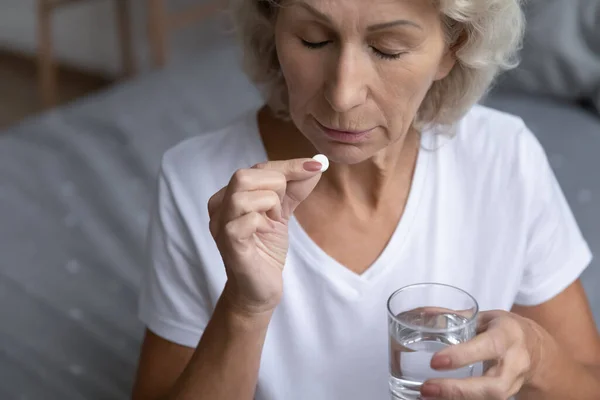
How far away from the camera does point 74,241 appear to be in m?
1.73

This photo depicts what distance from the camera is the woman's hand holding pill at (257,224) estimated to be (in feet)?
2.75

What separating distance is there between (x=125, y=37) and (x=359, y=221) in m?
2.86

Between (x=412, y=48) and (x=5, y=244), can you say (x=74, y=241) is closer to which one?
(x=5, y=244)

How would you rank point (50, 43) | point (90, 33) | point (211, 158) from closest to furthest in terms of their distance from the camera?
1. point (211, 158)
2. point (50, 43)
3. point (90, 33)

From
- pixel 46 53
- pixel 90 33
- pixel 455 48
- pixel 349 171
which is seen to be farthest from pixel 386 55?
pixel 90 33

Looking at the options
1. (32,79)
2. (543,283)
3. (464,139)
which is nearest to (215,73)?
(464,139)

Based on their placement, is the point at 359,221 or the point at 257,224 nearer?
the point at 257,224

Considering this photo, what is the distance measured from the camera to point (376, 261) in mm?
1144

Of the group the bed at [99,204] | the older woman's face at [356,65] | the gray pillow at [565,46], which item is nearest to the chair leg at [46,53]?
the bed at [99,204]

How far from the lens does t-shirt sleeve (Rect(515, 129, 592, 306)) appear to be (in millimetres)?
1202

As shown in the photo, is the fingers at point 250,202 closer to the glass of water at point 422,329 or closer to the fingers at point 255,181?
the fingers at point 255,181

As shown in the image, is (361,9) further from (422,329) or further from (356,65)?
(422,329)

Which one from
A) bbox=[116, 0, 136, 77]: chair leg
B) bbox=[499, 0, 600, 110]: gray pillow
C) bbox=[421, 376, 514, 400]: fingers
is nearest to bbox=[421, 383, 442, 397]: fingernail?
bbox=[421, 376, 514, 400]: fingers

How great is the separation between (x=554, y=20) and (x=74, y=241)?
1.28 metres
